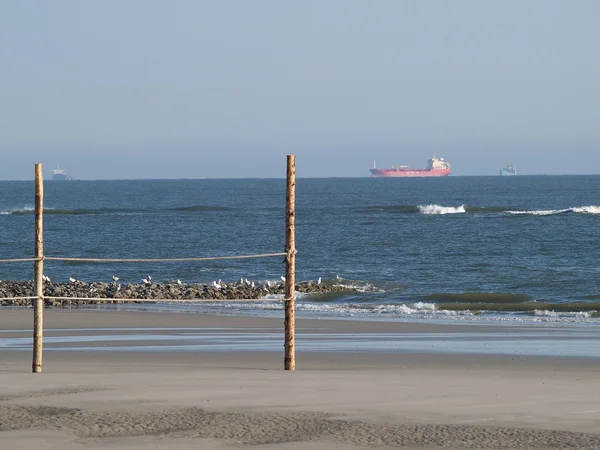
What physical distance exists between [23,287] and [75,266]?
10062 millimetres

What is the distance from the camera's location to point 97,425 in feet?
24.9

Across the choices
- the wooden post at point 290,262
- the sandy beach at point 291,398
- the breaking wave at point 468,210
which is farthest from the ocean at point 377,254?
the sandy beach at point 291,398

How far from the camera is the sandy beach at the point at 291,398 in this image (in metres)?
7.17

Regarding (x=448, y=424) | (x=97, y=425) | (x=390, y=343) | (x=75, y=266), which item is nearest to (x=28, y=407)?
(x=97, y=425)

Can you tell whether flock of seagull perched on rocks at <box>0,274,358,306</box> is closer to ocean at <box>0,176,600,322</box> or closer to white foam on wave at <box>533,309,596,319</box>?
ocean at <box>0,176,600,322</box>

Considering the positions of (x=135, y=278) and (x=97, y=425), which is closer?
(x=97, y=425)

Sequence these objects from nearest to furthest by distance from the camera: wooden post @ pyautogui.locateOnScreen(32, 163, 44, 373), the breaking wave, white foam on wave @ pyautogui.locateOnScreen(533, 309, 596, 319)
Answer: wooden post @ pyautogui.locateOnScreen(32, 163, 44, 373) → white foam on wave @ pyautogui.locateOnScreen(533, 309, 596, 319) → the breaking wave

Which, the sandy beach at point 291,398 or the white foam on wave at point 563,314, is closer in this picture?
the sandy beach at point 291,398

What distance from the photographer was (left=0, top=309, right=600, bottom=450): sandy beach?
7172 mm

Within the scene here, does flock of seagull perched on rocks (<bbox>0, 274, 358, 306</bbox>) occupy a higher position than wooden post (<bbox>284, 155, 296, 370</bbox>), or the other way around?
wooden post (<bbox>284, 155, 296, 370</bbox>)

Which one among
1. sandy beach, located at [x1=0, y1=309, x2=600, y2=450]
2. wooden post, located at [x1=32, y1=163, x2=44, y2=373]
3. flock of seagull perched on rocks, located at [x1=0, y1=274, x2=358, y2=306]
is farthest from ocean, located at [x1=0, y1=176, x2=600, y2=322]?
wooden post, located at [x1=32, y1=163, x2=44, y2=373]

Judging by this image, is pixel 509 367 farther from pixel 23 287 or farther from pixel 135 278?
pixel 135 278

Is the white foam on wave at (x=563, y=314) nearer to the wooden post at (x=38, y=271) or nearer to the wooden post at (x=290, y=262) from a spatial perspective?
the wooden post at (x=290, y=262)

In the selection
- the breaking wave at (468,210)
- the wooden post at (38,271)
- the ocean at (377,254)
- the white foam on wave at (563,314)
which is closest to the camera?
the wooden post at (38,271)
